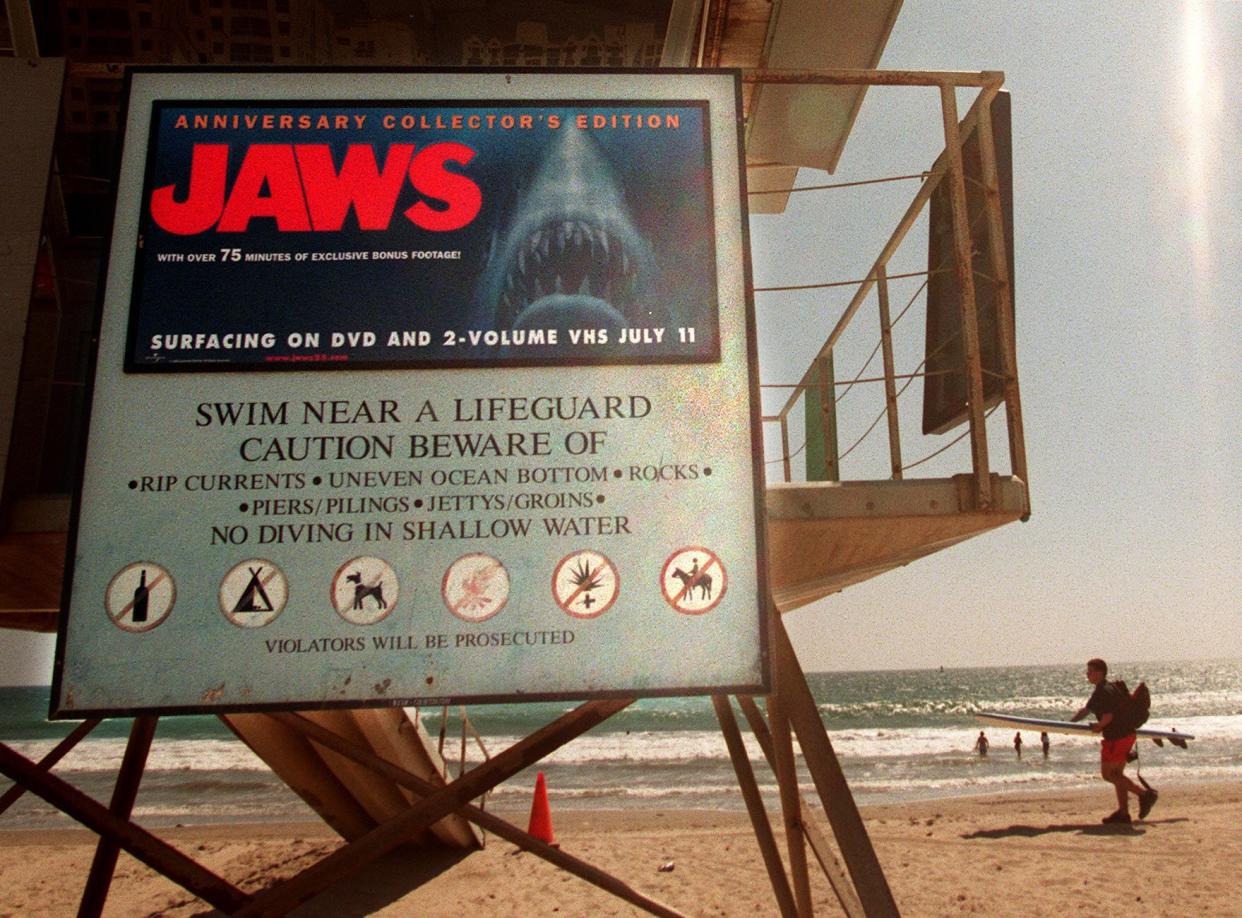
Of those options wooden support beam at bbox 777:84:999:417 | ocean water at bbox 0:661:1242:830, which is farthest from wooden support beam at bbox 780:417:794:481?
ocean water at bbox 0:661:1242:830

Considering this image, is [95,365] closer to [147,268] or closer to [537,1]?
[147,268]

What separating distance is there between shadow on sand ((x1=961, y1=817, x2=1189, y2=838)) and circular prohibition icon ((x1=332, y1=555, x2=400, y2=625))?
1168 centimetres

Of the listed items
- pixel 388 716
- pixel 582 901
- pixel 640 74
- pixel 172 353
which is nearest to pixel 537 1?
pixel 640 74

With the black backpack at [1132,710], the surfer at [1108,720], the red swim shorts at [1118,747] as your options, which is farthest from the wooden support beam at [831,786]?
the red swim shorts at [1118,747]

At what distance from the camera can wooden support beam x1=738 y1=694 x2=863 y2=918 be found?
143 inches

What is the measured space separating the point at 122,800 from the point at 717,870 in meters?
8.16

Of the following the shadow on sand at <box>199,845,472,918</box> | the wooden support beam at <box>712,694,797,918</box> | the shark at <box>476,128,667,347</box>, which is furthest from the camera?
the shadow on sand at <box>199,845,472,918</box>

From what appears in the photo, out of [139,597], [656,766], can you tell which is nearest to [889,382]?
[139,597]

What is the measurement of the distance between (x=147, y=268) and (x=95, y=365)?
439 mm

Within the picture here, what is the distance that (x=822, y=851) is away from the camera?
4043mm

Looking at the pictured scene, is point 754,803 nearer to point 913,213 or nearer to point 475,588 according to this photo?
point 475,588

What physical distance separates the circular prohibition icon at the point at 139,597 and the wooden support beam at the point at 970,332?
330cm

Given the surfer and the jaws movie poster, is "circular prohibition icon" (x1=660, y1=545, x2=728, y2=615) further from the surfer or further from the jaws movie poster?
the surfer

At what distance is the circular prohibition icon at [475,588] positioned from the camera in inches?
123
